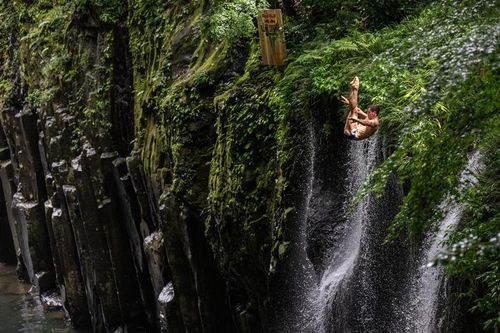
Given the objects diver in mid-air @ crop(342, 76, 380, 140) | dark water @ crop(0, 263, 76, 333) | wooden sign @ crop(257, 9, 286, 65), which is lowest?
dark water @ crop(0, 263, 76, 333)

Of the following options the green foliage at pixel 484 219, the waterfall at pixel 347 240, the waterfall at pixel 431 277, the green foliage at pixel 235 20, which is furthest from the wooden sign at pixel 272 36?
the green foliage at pixel 484 219

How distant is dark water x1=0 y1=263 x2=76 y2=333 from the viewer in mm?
20953

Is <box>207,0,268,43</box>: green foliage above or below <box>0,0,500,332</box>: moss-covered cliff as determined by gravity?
above

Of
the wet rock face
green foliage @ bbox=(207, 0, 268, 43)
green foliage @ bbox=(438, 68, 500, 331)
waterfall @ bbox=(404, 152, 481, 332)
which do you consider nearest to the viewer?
green foliage @ bbox=(438, 68, 500, 331)

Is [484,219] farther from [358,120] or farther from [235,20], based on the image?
[235,20]

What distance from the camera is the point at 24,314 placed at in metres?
22.2

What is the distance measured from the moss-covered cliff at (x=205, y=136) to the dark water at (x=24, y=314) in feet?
1.75

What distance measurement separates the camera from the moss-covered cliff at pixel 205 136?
700cm

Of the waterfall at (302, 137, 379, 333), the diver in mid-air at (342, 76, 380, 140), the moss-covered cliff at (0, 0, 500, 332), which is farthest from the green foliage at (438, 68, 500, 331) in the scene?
the waterfall at (302, 137, 379, 333)

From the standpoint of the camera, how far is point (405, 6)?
11.8m

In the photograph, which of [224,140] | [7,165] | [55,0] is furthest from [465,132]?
[7,165]

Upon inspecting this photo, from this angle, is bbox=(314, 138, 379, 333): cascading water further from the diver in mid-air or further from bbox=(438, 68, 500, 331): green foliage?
bbox=(438, 68, 500, 331): green foliage

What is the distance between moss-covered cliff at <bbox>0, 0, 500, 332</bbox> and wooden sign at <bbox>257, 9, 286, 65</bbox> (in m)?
0.26

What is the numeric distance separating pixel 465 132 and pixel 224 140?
666 centimetres
